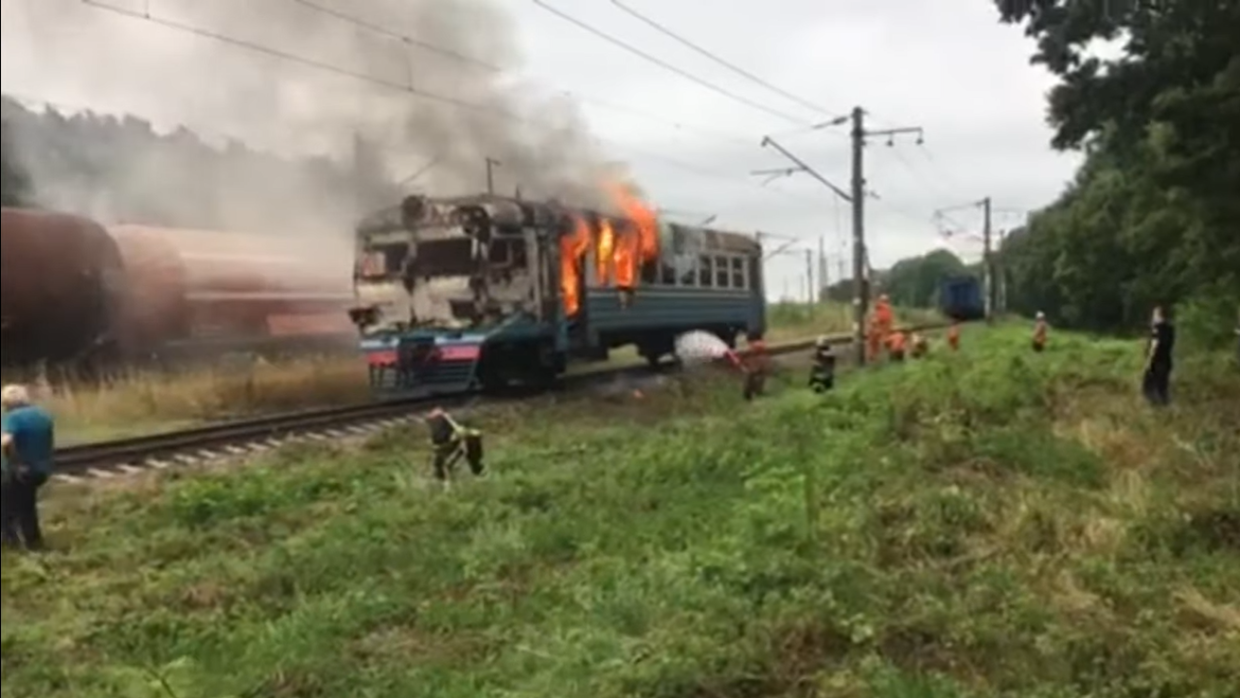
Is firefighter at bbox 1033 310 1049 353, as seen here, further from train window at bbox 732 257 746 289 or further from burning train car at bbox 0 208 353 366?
burning train car at bbox 0 208 353 366

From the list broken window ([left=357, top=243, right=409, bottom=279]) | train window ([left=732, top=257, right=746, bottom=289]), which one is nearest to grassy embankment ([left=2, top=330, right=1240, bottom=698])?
broken window ([left=357, top=243, right=409, bottom=279])

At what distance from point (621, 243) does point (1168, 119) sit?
12.0m

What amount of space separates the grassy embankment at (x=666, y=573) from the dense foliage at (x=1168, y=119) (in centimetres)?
261

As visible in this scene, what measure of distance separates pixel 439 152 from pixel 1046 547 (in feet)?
15.9

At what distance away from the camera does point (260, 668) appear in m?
5.35

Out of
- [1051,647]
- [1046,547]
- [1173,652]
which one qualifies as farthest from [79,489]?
[1046,547]

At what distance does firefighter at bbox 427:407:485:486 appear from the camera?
32.7 ft

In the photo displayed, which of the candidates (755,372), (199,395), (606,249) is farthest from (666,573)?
(755,372)

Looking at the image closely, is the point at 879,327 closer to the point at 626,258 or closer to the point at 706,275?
the point at 706,275

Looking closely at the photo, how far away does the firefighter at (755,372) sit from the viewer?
14.2 metres

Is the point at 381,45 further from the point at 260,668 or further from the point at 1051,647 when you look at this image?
the point at 1051,647

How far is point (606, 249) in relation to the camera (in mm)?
3734

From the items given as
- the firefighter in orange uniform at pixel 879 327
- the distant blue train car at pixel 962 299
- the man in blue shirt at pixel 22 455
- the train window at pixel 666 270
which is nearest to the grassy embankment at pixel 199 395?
the man in blue shirt at pixel 22 455

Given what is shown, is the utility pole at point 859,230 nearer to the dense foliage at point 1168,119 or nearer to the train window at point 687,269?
the dense foliage at point 1168,119
